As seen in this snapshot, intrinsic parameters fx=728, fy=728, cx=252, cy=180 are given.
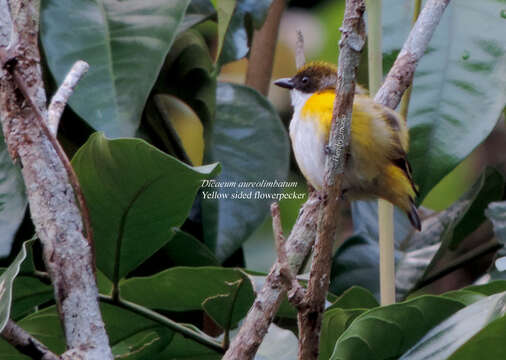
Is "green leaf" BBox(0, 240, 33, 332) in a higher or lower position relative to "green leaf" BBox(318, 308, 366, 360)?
higher

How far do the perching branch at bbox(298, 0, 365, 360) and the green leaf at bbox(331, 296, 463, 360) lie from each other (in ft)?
0.21

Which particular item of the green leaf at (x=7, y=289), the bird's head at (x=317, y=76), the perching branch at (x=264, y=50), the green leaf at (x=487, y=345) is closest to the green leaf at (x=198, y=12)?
the perching branch at (x=264, y=50)

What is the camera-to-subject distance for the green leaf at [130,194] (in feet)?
2.94

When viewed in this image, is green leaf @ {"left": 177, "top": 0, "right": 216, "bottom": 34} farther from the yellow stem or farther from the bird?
the yellow stem

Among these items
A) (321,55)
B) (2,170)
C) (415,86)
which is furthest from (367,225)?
(2,170)

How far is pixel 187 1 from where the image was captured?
1.18 metres

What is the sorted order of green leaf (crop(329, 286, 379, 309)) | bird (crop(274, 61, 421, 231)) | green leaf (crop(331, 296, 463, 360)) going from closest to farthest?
green leaf (crop(331, 296, 463, 360)), green leaf (crop(329, 286, 379, 309)), bird (crop(274, 61, 421, 231))

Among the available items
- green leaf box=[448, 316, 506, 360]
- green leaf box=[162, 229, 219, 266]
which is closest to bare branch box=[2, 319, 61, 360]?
green leaf box=[448, 316, 506, 360]

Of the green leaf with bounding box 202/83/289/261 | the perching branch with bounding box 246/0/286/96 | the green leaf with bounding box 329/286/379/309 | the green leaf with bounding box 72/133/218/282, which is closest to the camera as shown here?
the green leaf with bounding box 72/133/218/282

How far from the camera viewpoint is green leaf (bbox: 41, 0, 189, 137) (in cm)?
112

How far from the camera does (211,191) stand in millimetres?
1355

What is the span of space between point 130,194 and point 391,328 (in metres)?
A: 0.37

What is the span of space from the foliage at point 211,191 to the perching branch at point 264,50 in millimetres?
30

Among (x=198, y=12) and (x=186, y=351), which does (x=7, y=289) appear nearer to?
(x=186, y=351)
